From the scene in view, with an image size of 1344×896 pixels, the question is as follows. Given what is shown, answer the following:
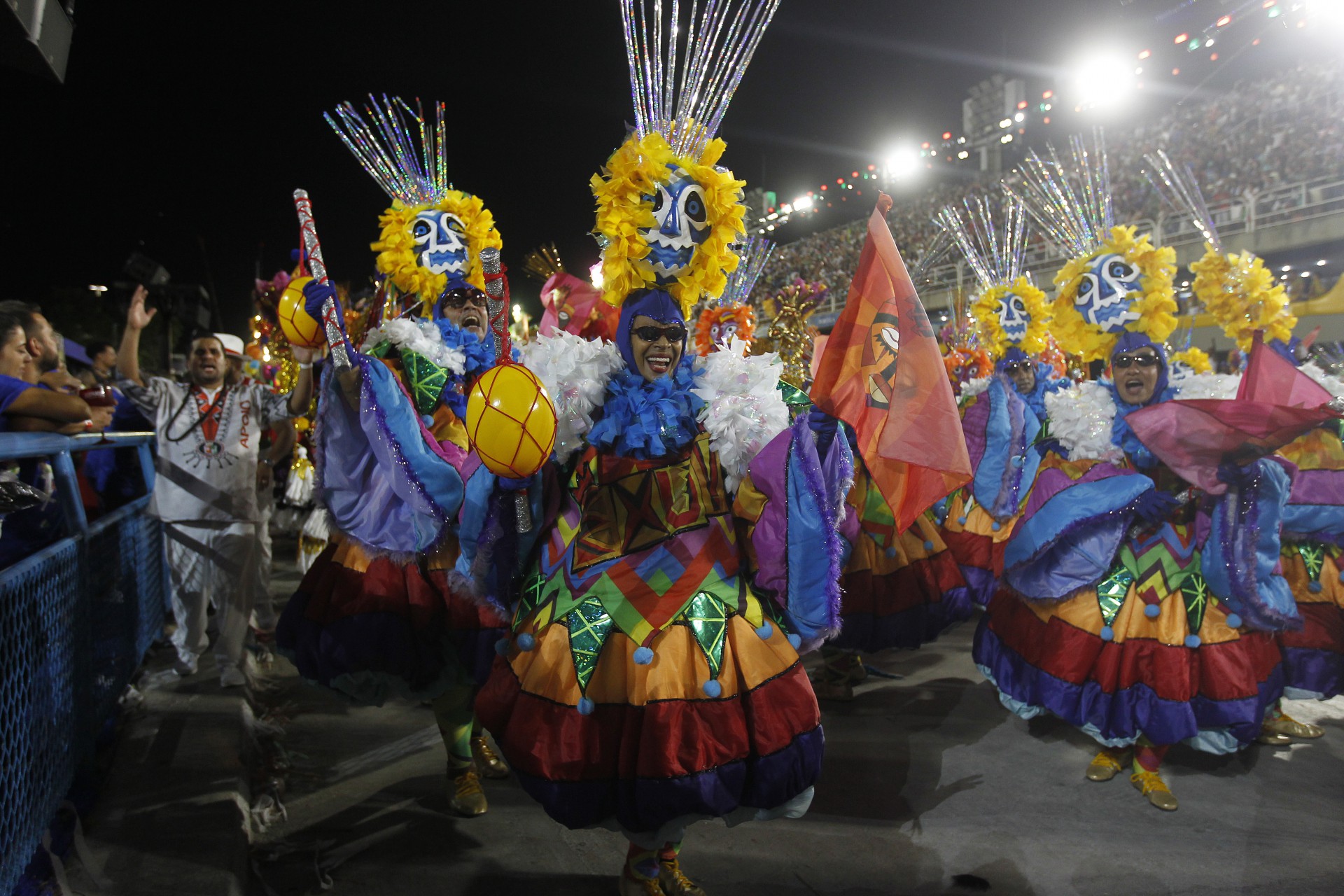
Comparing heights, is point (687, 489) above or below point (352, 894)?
above

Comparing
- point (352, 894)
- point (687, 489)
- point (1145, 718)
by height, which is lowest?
point (352, 894)

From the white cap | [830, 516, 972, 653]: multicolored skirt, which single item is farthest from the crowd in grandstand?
the white cap

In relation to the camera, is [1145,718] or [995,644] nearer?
[1145,718]

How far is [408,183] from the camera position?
13.9 feet

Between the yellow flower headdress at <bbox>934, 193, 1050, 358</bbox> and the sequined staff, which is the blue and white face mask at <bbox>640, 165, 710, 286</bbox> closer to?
the sequined staff

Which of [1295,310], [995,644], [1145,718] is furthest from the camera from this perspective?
[1295,310]

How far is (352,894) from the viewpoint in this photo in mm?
2877

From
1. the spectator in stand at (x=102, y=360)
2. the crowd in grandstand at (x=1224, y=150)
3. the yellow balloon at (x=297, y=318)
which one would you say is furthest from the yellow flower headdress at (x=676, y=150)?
the crowd in grandstand at (x=1224, y=150)

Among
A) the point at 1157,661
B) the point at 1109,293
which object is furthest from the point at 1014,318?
the point at 1157,661

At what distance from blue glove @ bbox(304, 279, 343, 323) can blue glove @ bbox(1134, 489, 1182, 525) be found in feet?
11.4

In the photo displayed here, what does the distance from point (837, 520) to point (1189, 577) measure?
7.02 ft

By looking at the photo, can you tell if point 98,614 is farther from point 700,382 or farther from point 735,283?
point 735,283

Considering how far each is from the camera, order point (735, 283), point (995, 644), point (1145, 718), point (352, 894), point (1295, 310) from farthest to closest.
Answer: point (1295, 310), point (735, 283), point (995, 644), point (1145, 718), point (352, 894)

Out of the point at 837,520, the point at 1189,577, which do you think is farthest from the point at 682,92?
the point at 1189,577
